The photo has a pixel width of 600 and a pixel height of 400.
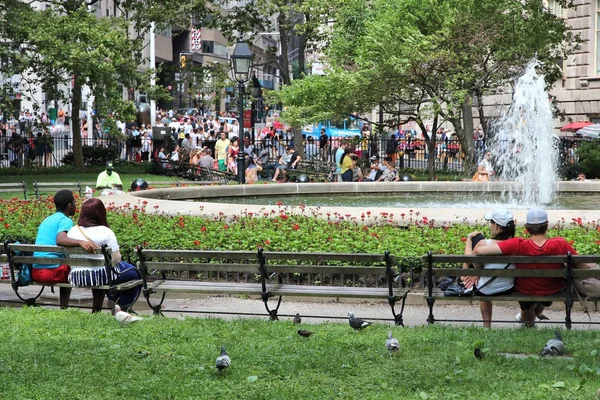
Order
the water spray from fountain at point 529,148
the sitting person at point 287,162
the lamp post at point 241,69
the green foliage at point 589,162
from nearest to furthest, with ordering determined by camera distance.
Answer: the water spray from fountain at point 529,148, the lamp post at point 241,69, the sitting person at point 287,162, the green foliage at point 589,162

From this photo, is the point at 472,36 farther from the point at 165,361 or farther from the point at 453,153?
the point at 165,361

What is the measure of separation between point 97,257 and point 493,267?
3701mm

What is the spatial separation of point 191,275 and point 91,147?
2815cm

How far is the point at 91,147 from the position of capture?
4016cm

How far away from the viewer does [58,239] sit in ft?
35.2

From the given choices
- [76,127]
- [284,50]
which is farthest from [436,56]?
[76,127]

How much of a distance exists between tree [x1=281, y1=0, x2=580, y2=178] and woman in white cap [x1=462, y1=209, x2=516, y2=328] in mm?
20820

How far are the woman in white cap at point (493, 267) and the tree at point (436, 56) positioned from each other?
20.8 metres

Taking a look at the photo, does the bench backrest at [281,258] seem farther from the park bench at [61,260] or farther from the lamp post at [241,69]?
the lamp post at [241,69]

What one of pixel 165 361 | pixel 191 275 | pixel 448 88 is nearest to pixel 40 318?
pixel 165 361

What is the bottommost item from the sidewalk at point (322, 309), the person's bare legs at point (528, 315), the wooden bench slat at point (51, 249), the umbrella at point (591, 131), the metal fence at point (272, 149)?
the sidewalk at point (322, 309)

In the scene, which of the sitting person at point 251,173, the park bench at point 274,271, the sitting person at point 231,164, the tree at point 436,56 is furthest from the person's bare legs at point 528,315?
the sitting person at point 231,164

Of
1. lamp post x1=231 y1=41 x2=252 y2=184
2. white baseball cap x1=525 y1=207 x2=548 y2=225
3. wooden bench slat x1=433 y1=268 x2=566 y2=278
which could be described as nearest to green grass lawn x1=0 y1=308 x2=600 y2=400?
wooden bench slat x1=433 y1=268 x2=566 y2=278

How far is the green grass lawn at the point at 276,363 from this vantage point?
6965 millimetres
